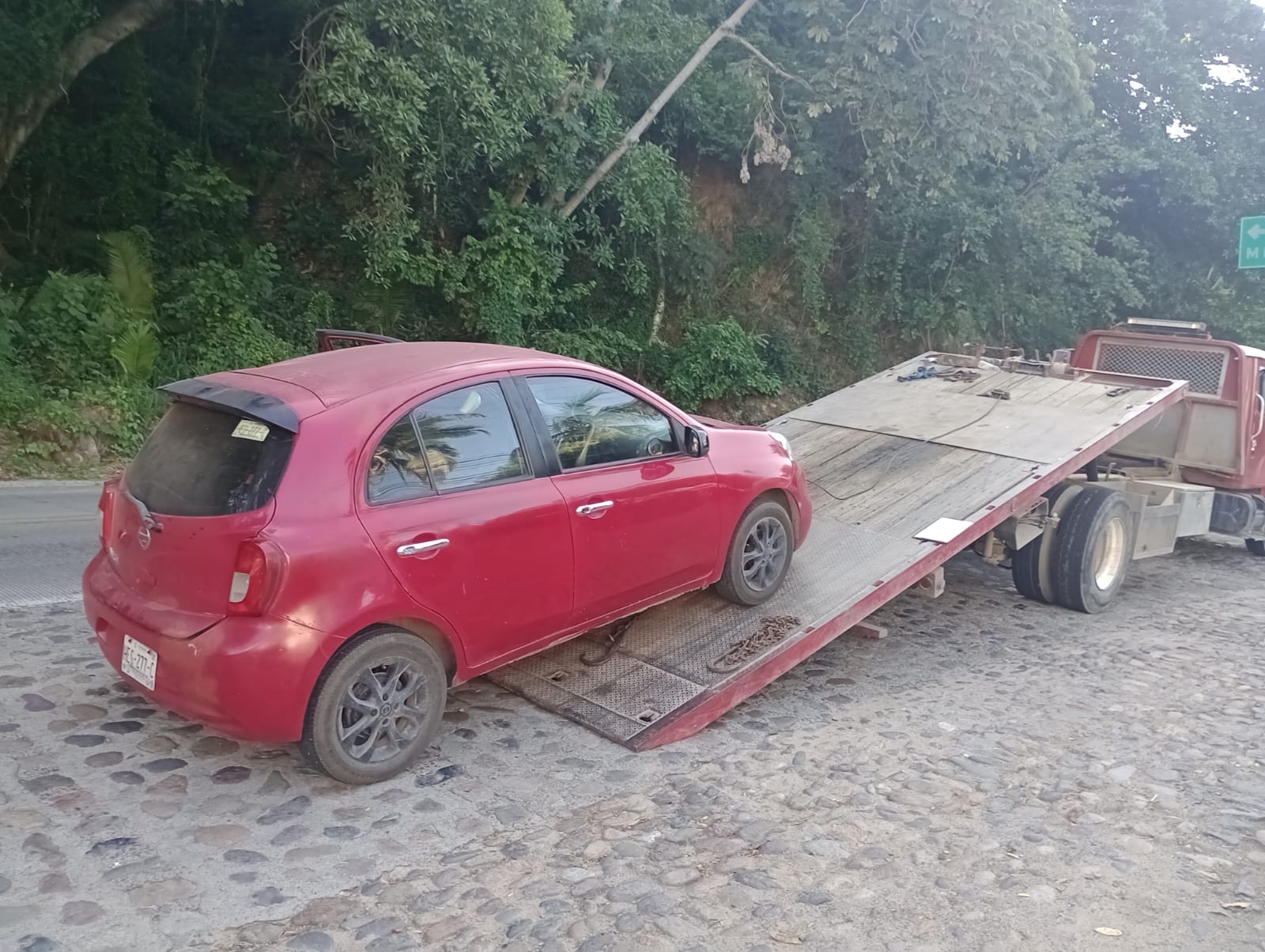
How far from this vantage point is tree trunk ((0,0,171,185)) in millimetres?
12414

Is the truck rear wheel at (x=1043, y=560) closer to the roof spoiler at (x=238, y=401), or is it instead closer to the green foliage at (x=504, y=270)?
the roof spoiler at (x=238, y=401)

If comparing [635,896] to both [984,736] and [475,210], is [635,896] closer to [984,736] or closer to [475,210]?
[984,736]

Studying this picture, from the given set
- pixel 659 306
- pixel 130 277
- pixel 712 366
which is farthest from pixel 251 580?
pixel 659 306

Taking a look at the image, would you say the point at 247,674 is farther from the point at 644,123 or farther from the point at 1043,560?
the point at 644,123

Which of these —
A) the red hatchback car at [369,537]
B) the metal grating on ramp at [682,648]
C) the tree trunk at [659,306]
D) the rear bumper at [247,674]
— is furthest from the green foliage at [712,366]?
the rear bumper at [247,674]

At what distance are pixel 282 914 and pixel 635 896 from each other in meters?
1.17

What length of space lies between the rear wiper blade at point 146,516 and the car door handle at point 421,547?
3.10ft

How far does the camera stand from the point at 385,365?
460 cm

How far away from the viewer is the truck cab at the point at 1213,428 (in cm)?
878

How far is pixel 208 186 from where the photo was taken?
13945mm

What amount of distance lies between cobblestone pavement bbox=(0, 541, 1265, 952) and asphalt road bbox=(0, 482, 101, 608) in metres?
0.67

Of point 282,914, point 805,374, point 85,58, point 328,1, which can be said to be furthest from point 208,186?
point 282,914

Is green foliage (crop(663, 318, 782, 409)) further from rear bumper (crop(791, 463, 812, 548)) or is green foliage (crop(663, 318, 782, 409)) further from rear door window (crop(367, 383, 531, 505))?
rear door window (crop(367, 383, 531, 505))

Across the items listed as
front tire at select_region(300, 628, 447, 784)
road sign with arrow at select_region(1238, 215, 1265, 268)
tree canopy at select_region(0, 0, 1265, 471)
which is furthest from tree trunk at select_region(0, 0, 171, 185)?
road sign with arrow at select_region(1238, 215, 1265, 268)
